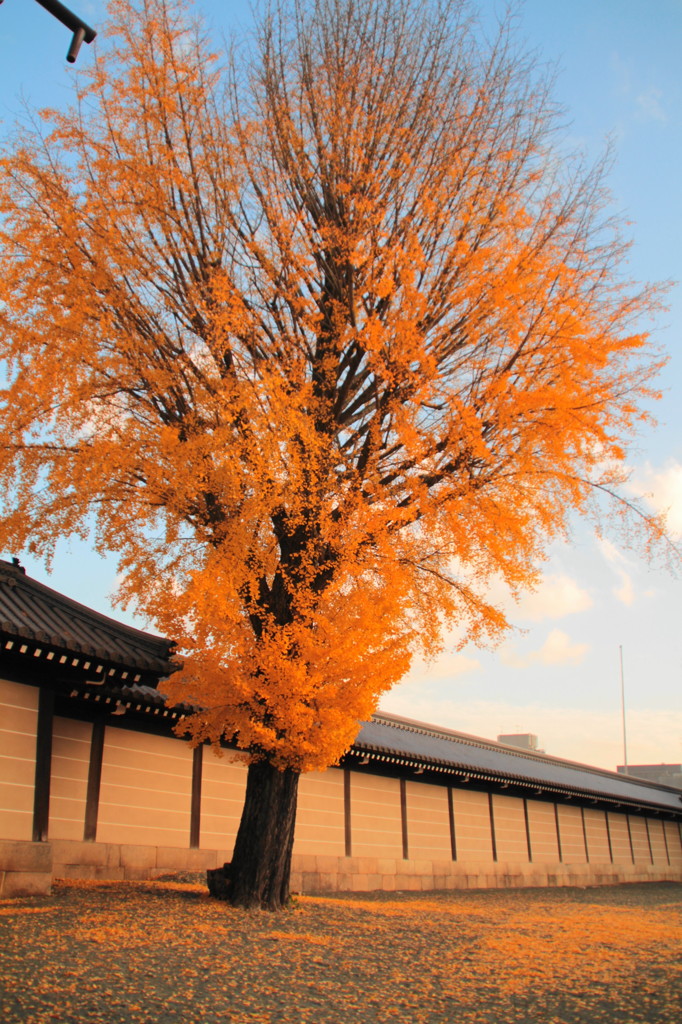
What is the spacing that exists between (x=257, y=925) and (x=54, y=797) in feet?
13.4

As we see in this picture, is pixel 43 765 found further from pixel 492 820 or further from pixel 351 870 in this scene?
pixel 492 820

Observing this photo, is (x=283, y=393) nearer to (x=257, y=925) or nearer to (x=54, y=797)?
(x=257, y=925)

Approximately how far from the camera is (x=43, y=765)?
9.88m

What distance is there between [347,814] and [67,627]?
8441 millimetres

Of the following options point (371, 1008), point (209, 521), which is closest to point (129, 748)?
point (209, 521)

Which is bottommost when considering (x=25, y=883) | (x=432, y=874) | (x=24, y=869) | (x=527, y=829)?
(x=432, y=874)

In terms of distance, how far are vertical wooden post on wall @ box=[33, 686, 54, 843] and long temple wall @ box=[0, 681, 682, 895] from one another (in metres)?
0.07

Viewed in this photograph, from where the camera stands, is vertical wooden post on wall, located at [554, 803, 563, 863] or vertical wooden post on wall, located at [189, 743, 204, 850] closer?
vertical wooden post on wall, located at [189, 743, 204, 850]

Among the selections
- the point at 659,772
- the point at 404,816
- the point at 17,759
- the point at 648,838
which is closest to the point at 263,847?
the point at 17,759

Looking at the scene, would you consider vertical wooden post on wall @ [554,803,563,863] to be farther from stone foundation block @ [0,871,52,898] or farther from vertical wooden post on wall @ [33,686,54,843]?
stone foundation block @ [0,871,52,898]

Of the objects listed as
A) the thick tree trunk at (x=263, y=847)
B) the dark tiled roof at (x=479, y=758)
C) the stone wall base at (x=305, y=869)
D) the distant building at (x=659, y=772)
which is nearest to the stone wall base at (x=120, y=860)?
the stone wall base at (x=305, y=869)

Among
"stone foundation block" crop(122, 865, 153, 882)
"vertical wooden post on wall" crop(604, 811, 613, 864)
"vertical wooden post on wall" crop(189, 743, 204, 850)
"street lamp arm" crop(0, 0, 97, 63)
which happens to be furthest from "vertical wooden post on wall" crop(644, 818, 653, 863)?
"street lamp arm" crop(0, 0, 97, 63)

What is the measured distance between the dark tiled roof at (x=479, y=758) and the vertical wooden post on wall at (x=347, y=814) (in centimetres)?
82

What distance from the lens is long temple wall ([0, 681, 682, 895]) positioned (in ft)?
32.2
